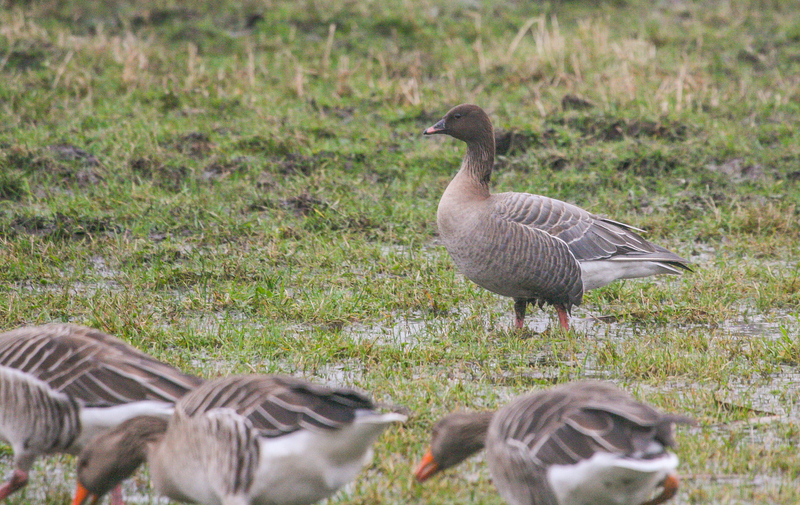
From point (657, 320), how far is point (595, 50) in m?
6.80

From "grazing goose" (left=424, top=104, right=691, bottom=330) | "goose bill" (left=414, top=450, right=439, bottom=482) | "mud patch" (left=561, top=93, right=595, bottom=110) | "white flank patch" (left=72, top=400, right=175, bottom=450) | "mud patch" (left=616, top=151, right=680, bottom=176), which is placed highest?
"white flank patch" (left=72, top=400, right=175, bottom=450)

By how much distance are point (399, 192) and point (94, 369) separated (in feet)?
18.6

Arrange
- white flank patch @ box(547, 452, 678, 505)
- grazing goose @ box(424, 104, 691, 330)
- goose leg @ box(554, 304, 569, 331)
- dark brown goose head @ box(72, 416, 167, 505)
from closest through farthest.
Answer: white flank patch @ box(547, 452, 678, 505), dark brown goose head @ box(72, 416, 167, 505), grazing goose @ box(424, 104, 691, 330), goose leg @ box(554, 304, 569, 331)

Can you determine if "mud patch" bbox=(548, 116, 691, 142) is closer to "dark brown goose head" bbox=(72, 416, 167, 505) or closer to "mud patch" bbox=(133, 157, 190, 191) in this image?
"mud patch" bbox=(133, 157, 190, 191)

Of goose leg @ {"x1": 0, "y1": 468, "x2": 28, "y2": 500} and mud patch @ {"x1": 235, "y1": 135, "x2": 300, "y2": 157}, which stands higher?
goose leg @ {"x1": 0, "y1": 468, "x2": 28, "y2": 500}

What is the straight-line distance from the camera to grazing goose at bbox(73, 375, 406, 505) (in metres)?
3.37

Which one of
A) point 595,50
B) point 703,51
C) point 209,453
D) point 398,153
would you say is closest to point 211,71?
point 398,153

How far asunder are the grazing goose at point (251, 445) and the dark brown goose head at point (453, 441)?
1.08 feet

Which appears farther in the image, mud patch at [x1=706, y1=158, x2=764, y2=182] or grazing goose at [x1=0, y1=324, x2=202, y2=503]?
mud patch at [x1=706, y1=158, x2=764, y2=182]

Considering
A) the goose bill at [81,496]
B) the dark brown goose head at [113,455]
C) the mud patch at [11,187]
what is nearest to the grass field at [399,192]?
the mud patch at [11,187]

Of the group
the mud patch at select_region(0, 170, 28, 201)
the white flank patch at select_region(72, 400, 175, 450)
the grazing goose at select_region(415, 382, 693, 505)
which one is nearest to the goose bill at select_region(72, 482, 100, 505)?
the white flank patch at select_region(72, 400, 175, 450)

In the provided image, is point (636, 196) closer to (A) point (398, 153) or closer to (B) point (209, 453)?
(A) point (398, 153)

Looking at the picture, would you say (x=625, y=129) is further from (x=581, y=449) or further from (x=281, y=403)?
(x=281, y=403)

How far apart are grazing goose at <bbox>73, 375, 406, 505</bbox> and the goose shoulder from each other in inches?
8.7
